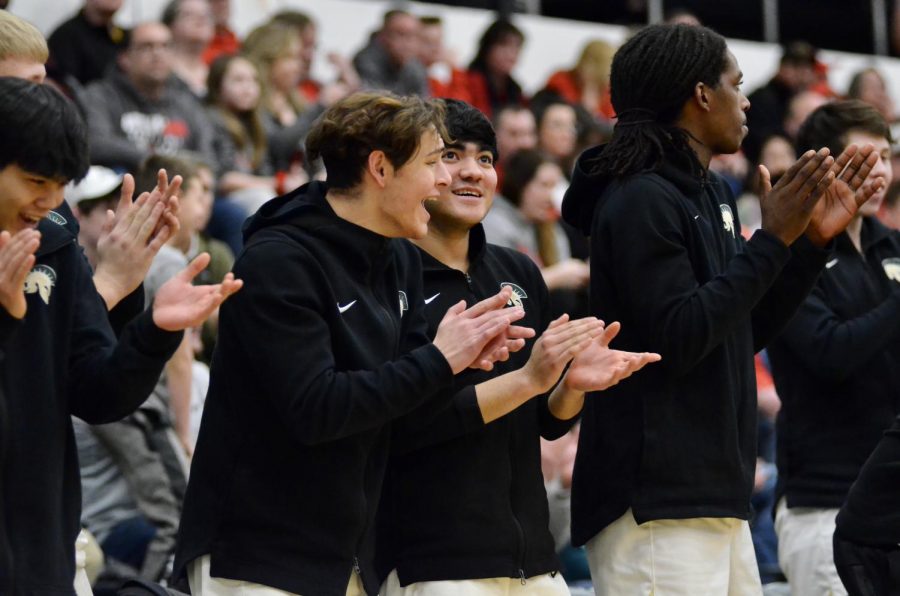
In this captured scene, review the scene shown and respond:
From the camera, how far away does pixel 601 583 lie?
3664 mm

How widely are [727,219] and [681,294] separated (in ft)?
1.40

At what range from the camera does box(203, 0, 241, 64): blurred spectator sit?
9781 millimetres

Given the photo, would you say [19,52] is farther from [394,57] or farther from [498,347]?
[394,57]

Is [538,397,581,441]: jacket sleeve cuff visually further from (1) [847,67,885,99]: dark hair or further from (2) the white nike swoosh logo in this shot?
(1) [847,67,885,99]: dark hair

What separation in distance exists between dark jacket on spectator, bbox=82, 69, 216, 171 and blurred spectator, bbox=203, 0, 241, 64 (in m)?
1.43

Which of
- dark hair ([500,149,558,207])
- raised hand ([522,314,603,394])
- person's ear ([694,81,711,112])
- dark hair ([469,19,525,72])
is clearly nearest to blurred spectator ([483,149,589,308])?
dark hair ([500,149,558,207])

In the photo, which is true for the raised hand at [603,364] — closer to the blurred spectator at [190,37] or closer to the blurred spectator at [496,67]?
the blurred spectator at [190,37]

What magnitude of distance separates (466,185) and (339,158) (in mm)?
502

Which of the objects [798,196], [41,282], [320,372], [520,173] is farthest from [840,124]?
[520,173]

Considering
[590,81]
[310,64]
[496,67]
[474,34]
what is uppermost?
[310,64]

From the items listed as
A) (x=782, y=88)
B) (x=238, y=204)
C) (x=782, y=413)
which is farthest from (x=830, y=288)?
(x=782, y=88)

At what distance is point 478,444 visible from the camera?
11.9 feet

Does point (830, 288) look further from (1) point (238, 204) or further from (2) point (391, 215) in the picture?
(1) point (238, 204)

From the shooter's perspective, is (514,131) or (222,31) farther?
(222,31)
